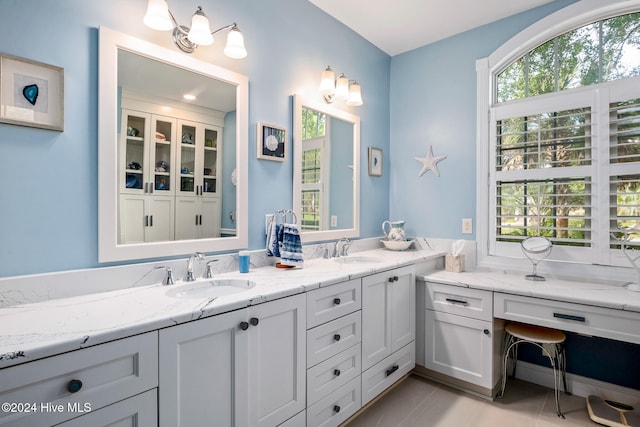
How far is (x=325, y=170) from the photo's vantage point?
2428mm

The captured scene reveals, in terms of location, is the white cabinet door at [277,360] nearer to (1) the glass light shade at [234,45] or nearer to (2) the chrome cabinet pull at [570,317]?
(1) the glass light shade at [234,45]

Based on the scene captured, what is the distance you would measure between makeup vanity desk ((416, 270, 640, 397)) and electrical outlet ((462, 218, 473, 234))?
13.1 inches

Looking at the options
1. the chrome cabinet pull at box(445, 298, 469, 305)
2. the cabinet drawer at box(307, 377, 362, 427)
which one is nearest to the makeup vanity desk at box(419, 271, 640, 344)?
the chrome cabinet pull at box(445, 298, 469, 305)

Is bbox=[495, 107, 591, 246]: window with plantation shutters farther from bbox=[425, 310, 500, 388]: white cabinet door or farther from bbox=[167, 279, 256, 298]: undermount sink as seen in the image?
bbox=[167, 279, 256, 298]: undermount sink

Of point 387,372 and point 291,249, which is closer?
point 291,249

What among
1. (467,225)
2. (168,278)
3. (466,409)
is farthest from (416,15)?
(466,409)

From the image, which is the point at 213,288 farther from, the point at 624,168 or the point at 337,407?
the point at 624,168

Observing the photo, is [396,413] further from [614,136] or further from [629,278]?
[614,136]

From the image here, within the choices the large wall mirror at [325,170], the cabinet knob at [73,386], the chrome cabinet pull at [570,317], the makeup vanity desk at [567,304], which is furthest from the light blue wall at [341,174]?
the cabinet knob at [73,386]

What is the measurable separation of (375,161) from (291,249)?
4.64 feet

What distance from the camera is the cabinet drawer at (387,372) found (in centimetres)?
194

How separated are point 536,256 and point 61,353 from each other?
2.57m

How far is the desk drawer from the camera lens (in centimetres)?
170

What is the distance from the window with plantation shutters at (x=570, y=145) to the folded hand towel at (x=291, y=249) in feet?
5.20
